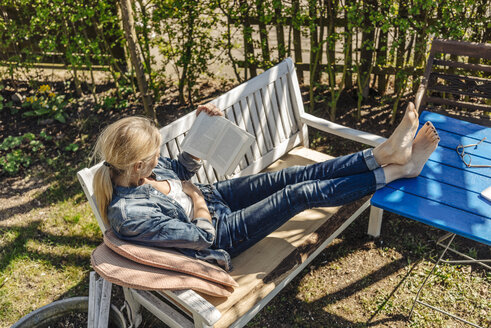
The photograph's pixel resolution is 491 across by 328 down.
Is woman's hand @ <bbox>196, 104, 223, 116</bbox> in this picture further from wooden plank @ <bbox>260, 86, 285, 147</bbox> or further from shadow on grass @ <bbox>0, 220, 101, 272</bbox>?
shadow on grass @ <bbox>0, 220, 101, 272</bbox>

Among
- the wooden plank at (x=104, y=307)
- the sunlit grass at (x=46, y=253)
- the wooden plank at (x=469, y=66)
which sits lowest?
the sunlit grass at (x=46, y=253)

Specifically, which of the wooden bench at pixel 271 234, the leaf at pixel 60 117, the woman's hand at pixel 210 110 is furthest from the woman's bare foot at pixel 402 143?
the leaf at pixel 60 117

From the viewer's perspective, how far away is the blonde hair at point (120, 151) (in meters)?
2.37

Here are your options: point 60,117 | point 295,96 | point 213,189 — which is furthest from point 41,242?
point 295,96

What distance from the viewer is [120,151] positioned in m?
2.37

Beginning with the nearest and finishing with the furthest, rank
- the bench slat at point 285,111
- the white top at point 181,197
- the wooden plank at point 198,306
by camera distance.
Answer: the wooden plank at point 198,306, the white top at point 181,197, the bench slat at point 285,111

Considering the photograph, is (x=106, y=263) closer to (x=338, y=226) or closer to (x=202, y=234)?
(x=202, y=234)

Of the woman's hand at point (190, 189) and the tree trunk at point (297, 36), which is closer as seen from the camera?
the woman's hand at point (190, 189)

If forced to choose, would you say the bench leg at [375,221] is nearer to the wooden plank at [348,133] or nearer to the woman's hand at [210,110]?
the wooden plank at [348,133]

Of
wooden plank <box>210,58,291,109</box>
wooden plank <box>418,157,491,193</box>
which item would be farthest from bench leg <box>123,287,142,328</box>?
wooden plank <box>418,157,491,193</box>

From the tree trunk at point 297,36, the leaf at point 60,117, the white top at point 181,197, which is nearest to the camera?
the white top at point 181,197

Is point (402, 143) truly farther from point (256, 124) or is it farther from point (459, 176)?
point (256, 124)

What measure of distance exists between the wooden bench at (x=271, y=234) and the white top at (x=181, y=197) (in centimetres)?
28

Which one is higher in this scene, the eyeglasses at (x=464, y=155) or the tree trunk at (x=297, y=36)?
Answer: the tree trunk at (x=297, y=36)
